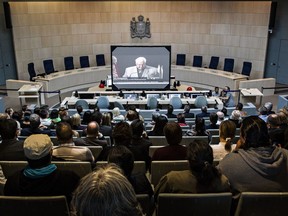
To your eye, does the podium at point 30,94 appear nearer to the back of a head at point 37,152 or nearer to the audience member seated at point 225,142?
the audience member seated at point 225,142

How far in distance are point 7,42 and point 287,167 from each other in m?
12.9

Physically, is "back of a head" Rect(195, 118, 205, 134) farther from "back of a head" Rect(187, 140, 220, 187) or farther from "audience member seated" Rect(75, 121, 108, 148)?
"back of a head" Rect(187, 140, 220, 187)

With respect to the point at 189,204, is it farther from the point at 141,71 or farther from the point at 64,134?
the point at 141,71

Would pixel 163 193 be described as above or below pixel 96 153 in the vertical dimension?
above

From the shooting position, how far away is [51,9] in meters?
13.9

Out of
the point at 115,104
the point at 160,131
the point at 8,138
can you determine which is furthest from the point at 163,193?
the point at 115,104

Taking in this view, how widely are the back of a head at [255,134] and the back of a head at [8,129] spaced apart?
92.5 inches

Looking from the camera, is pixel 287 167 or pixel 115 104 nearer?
pixel 287 167

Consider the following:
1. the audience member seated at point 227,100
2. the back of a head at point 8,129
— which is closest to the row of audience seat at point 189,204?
the back of a head at point 8,129

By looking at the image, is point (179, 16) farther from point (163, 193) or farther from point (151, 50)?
point (163, 193)

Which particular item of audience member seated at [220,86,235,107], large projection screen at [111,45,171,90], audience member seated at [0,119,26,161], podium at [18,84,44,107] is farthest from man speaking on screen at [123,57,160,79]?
audience member seated at [0,119,26,161]

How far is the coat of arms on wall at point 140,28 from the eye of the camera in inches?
582

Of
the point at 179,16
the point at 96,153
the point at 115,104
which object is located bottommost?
the point at 115,104

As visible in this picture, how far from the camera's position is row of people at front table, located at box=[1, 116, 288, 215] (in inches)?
91.0
